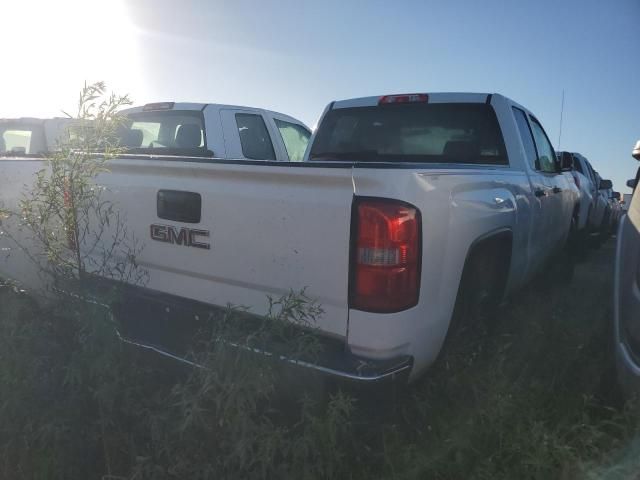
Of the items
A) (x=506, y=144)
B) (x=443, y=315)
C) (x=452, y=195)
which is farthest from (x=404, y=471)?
(x=506, y=144)

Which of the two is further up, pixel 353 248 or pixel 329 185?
pixel 329 185

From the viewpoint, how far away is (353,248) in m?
2.37

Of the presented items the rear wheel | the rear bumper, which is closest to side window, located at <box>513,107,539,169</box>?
the rear wheel

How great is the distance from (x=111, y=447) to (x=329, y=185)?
1733 millimetres

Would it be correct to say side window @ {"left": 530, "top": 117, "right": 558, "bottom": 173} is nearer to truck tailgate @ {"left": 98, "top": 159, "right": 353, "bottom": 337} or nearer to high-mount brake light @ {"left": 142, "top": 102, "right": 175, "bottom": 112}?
truck tailgate @ {"left": 98, "top": 159, "right": 353, "bottom": 337}

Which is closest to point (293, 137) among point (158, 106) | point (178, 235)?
point (158, 106)

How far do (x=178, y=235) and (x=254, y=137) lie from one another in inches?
160

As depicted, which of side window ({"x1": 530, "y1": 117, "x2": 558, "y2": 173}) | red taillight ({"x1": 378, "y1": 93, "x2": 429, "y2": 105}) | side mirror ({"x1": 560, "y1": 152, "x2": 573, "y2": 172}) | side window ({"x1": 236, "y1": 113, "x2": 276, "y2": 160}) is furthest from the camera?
side window ({"x1": 236, "y1": 113, "x2": 276, "y2": 160})

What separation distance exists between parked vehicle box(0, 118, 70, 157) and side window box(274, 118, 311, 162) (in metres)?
3.04

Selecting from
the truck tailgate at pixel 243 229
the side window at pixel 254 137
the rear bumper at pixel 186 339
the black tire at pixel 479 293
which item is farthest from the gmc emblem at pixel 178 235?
the side window at pixel 254 137

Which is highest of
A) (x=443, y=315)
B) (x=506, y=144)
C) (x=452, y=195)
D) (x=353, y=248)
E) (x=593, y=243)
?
(x=506, y=144)

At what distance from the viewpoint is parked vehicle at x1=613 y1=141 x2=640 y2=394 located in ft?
8.49

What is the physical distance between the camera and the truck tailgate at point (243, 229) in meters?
2.44

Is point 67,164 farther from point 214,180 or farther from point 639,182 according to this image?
point 639,182
